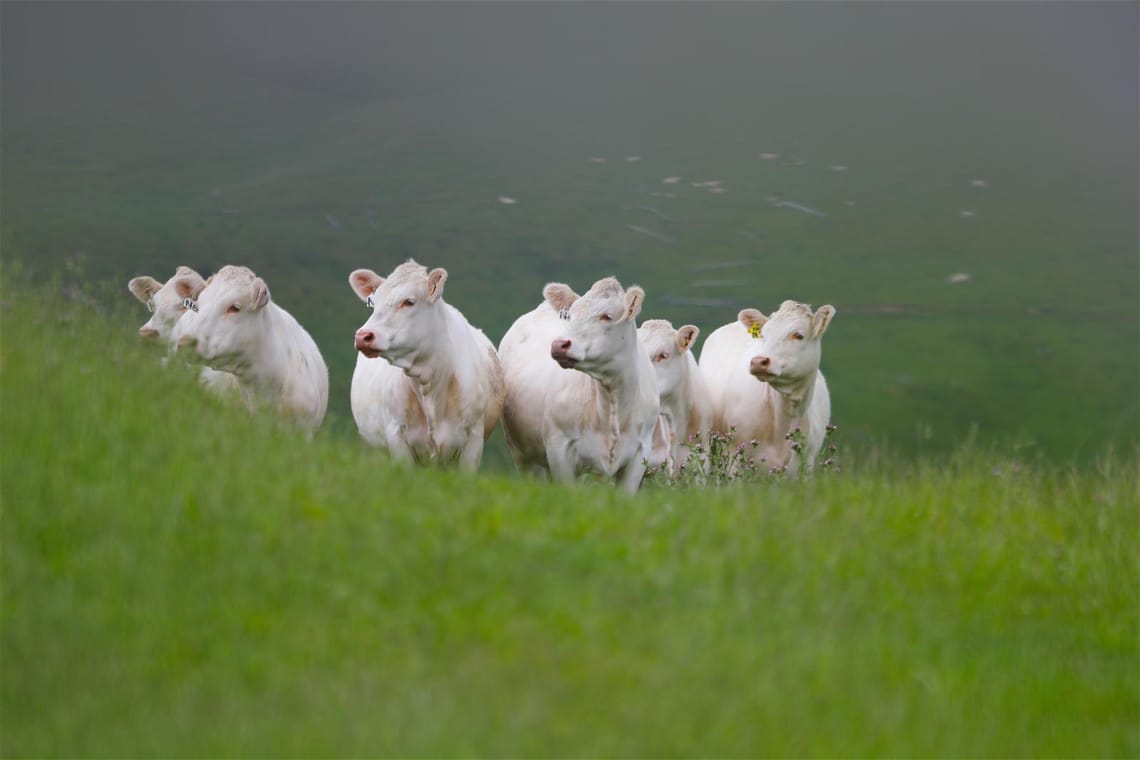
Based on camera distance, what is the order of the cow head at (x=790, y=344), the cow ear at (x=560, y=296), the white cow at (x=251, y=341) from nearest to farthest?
1. the white cow at (x=251, y=341)
2. the cow ear at (x=560, y=296)
3. the cow head at (x=790, y=344)

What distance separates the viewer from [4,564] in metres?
6.52

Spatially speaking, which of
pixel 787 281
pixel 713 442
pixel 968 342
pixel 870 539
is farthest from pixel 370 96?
→ pixel 870 539

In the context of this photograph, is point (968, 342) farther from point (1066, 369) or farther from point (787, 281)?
point (787, 281)

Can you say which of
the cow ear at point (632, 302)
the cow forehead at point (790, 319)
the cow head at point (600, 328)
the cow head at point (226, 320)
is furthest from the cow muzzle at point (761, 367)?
the cow head at point (226, 320)

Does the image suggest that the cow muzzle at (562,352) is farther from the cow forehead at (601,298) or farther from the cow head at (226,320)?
the cow head at (226,320)

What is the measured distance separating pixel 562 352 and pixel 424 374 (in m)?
1.23

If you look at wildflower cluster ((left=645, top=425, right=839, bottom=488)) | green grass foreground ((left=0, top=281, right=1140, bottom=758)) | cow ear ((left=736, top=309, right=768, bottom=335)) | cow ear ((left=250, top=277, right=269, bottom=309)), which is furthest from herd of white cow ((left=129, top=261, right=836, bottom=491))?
green grass foreground ((left=0, top=281, right=1140, bottom=758))

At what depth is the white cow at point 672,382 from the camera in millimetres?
13703

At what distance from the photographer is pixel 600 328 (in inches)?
454

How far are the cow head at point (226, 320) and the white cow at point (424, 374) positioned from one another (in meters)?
0.97

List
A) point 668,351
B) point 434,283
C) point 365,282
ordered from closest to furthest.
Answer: point 434,283, point 365,282, point 668,351

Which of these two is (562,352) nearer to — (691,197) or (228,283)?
(228,283)

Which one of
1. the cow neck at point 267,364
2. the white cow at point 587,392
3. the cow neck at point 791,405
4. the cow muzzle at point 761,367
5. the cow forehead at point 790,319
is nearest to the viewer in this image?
the white cow at point 587,392

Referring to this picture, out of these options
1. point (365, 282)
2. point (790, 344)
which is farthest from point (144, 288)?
point (790, 344)
